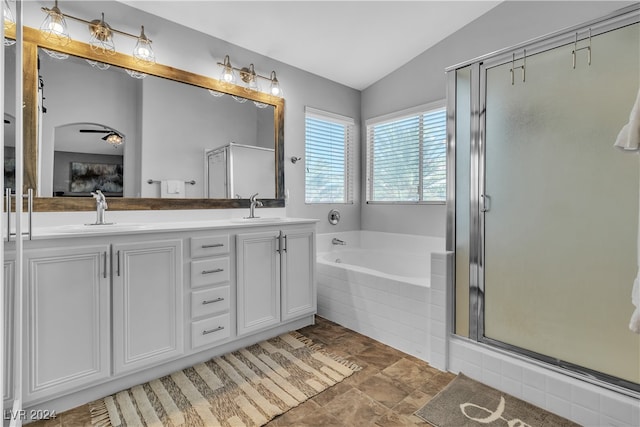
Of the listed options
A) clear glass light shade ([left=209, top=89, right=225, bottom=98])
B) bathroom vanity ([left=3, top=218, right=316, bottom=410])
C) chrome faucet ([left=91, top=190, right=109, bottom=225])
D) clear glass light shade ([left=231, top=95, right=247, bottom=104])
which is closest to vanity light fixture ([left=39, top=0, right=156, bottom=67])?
clear glass light shade ([left=209, top=89, right=225, bottom=98])

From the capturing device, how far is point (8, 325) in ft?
4.91

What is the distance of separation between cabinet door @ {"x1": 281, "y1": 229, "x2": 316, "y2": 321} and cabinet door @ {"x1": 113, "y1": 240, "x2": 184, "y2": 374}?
0.82m

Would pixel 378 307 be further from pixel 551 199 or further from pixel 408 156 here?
pixel 408 156

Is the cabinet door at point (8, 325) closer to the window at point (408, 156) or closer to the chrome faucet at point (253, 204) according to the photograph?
the chrome faucet at point (253, 204)

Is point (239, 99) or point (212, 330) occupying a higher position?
point (239, 99)

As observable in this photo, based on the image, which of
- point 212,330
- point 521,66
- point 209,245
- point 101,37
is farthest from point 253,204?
point 521,66

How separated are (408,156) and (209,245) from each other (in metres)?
2.39

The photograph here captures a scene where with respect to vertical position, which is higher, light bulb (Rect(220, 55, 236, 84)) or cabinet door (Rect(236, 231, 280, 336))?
light bulb (Rect(220, 55, 236, 84))

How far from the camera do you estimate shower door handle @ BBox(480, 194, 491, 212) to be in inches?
79.8

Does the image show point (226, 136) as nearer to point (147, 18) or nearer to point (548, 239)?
point (147, 18)

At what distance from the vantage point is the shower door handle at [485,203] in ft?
6.65

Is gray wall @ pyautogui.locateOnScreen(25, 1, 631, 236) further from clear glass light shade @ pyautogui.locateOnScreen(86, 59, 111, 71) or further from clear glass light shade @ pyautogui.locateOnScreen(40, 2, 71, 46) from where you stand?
clear glass light shade @ pyautogui.locateOnScreen(86, 59, 111, 71)

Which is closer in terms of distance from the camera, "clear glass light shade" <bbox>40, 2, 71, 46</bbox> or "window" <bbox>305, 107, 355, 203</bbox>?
"clear glass light shade" <bbox>40, 2, 71, 46</bbox>

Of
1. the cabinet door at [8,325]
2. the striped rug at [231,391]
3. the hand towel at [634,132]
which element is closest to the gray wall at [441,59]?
the striped rug at [231,391]
